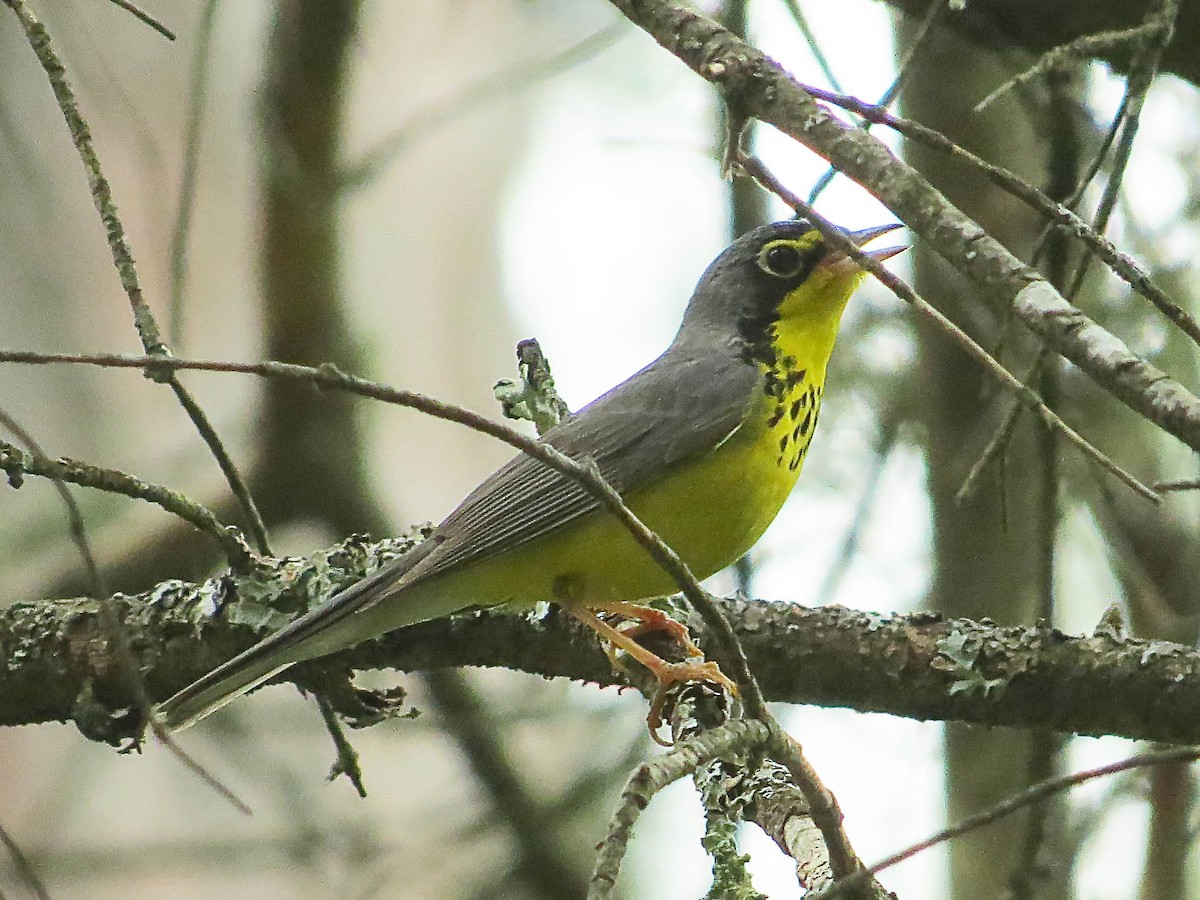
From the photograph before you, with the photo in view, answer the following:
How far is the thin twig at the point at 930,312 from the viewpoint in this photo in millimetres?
2355

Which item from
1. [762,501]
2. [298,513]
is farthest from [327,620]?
[298,513]

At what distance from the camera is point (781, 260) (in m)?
5.26

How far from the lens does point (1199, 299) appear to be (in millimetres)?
6488

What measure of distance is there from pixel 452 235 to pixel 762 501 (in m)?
7.49

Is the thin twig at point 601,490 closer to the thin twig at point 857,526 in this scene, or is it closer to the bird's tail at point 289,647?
the bird's tail at point 289,647

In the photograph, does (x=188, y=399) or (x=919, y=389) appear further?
(x=919, y=389)

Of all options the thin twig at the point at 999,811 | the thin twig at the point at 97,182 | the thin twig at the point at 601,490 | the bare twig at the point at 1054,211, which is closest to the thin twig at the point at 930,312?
the bare twig at the point at 1054,211

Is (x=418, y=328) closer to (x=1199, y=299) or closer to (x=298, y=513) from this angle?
(x=298, y=513)

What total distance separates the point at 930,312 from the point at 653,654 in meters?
2.18

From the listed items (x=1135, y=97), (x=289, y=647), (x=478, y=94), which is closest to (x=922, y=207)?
(x=1135, y=97)

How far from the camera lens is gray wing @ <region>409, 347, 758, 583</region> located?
4.32 metres

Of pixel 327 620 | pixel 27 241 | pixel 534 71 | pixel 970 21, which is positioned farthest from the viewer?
pixel 27 241

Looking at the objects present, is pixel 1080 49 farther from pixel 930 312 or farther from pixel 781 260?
pixel 781 260

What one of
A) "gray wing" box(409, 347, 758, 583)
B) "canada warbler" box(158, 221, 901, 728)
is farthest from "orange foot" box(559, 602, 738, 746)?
"gray wing" box(409, 347, 758, 583)
